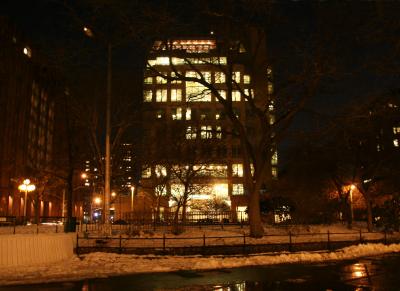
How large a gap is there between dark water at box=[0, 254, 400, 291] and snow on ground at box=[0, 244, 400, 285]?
96 cm

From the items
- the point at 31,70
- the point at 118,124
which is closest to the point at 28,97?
the point at 31,70

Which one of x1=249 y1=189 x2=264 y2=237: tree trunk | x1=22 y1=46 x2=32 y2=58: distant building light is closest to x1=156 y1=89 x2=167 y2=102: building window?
x1=22 y1=46 x2=32 y2=58: distant building light

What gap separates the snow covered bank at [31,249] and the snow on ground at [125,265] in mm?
326

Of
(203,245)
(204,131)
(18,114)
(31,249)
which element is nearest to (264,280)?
(31,249)

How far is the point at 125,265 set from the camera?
687 inches

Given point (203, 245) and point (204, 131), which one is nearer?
point (203, 245)

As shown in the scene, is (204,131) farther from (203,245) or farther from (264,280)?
(264,280)

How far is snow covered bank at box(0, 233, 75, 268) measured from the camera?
52.3 feet

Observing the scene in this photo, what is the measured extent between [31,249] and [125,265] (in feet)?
11.1

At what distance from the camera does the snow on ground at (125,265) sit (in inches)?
586

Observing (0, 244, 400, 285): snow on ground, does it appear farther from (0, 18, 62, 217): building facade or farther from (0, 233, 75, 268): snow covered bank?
(0, 18, 62, 217): building facade

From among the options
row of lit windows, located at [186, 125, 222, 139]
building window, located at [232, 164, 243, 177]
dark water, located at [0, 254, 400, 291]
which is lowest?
dark water, located at [0, 254, 400, 291]

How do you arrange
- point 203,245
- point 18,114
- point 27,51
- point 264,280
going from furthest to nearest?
point 27,51 → point 18,114 → point 203,245 → point 264,280

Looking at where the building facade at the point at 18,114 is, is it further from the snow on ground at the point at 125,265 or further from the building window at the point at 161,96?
the snow on ground at the point at 125,265
